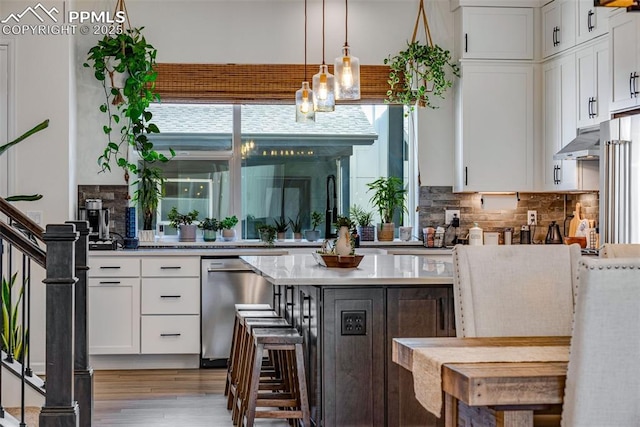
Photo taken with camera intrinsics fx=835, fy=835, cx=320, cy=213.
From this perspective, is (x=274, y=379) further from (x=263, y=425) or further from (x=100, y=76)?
(x=100, y=76)

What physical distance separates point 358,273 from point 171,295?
2.72 meters

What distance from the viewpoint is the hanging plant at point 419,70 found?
6.68 m

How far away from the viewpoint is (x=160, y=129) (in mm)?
7098

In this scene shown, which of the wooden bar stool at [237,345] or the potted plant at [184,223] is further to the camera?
the potted plant at [184,223]

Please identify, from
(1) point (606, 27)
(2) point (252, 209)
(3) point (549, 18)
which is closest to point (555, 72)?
(3) point (549, 18)

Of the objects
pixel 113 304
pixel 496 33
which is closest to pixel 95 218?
pixel 113 304

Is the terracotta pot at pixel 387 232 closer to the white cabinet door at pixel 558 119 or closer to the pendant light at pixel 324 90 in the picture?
the white cabinet door at pixel 558 119

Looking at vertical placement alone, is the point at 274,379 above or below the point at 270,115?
below

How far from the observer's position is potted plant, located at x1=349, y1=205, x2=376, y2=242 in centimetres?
713

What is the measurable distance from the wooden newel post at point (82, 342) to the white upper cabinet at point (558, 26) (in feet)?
13.2

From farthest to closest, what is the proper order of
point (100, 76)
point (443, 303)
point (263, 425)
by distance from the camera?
point (100, 76)
point (263, 425)
point (443, 303)

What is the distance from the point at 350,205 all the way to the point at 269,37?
1.60 meters

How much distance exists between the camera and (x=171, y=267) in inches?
251

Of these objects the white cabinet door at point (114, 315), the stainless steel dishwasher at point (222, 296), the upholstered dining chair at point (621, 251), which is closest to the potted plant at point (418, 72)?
the stainless steel dishwasher at point (222, 296)
